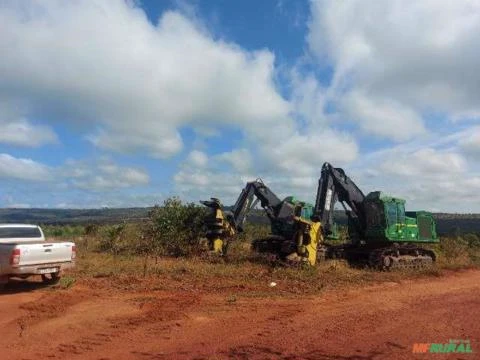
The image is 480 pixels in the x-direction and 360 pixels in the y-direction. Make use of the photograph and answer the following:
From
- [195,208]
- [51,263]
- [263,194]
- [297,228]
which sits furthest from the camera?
[195,208]

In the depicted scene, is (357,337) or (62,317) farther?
(62,317)

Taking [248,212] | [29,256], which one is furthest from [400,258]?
[29,256]

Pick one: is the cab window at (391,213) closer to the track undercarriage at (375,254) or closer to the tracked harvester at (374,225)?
the tracked harvester at (374,225)

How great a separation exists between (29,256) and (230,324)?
6.51 metres

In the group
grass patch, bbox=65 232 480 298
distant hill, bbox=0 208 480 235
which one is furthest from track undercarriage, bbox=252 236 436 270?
distant hill, bbox=0 208 480 235

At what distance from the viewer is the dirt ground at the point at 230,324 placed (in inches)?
346

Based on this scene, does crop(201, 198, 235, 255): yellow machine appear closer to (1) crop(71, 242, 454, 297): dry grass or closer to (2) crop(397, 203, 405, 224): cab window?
(1) crop(71, 242, 454, 297): dry grass

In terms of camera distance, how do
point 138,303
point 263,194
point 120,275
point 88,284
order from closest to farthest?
1. point 138,303
2. point 88,284
3. point 120,275
4. point 263,194

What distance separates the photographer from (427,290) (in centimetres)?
1491

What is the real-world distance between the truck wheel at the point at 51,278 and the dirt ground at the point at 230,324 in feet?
2.34

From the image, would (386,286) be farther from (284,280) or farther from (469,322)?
(469,322)

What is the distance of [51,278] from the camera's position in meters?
15.6

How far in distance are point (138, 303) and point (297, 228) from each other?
825cm

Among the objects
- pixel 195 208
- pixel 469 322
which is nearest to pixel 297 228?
pixel 195 208
